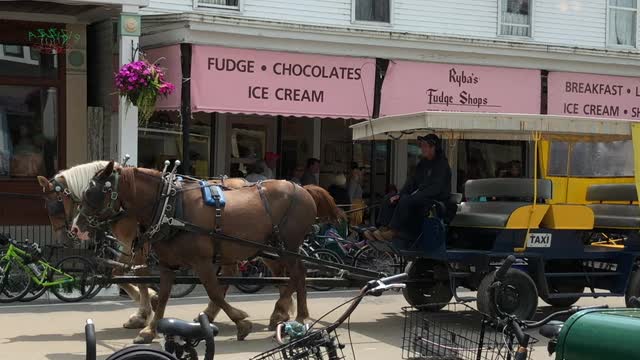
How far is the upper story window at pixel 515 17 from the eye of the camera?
1883 cm

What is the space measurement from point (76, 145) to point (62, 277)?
4402 mm

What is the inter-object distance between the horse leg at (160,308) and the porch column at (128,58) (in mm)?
4398

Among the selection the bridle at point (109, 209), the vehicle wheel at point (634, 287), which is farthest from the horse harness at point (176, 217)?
the vehicle wheel at point (634, 287)

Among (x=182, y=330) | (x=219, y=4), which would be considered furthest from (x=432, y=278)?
(x=219, y=4)

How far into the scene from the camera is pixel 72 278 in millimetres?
11289

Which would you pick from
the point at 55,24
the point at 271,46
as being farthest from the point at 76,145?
the point at 271,46

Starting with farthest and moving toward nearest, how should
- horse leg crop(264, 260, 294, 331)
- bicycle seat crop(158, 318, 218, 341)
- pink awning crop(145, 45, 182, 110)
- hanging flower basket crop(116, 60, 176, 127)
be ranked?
pink awning crop(145, 45, 182, 110) → hanging flower basket crop(116, 60, 176, 127) → horse leg crop(264, 260, 294, 331) → bicycle seat crop(158, 318, 218, 341)

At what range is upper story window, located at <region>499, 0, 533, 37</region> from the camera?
18828mm

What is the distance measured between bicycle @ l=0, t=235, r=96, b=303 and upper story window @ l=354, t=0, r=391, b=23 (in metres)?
8.50

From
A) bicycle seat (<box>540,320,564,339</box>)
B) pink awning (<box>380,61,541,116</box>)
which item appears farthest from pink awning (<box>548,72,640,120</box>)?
bicycle seat (<box>540,320,564,339</box>)

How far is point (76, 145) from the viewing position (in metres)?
15.2

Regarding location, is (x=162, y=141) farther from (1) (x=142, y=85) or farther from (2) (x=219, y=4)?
(1) (x=142, y=85)

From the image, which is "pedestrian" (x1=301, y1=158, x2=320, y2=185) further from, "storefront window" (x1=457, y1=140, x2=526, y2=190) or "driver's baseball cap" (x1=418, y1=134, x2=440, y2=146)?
"driver's baseball cap" (x1=418, y1=134, x2=440, y2=146)

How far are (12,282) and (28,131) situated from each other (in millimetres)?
4558
